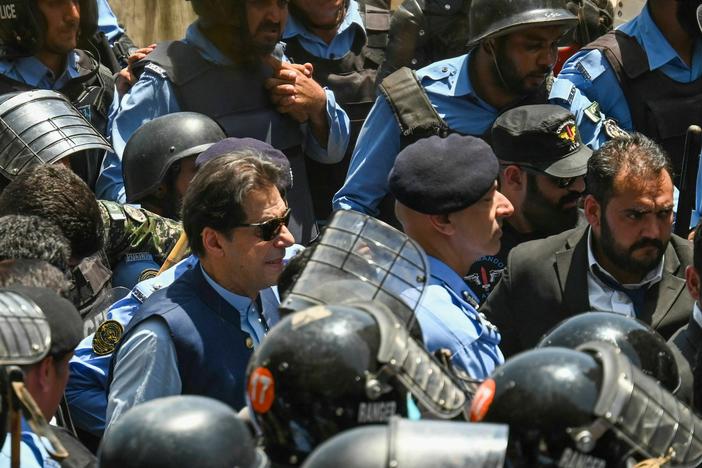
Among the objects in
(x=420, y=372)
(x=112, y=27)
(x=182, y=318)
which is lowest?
(x=112, y=27)

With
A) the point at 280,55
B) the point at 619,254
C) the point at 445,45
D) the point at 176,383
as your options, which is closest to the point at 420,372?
the point at 176,383

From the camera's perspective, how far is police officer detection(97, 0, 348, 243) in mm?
6145

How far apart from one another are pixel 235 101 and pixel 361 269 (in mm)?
2654

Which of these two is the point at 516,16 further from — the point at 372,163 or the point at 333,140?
the point at 333,140

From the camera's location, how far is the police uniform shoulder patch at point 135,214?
5.45m

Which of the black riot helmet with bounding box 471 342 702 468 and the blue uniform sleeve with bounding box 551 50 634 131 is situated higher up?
the black riot helmet with bounding box 471 342 702 468

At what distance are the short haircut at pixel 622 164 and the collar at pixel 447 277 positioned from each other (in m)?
0.98

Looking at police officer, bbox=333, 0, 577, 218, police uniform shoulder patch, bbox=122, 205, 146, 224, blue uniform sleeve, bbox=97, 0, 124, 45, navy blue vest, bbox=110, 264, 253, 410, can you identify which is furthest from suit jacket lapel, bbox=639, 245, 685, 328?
blue uniform sleeve, bbox=97, 0, 124, 45

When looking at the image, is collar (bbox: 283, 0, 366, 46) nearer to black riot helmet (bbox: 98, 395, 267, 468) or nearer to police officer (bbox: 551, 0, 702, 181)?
police officer (bbox: 551, 0, 702, 181)

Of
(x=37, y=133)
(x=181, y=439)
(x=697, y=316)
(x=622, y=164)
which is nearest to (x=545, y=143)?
(x=622, y=164)

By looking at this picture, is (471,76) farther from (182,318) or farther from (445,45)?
(182,318)

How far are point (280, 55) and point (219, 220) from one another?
2.01m

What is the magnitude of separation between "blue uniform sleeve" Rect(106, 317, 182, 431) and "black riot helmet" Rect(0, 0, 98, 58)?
253 centimetres

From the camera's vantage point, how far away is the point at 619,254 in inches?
200
